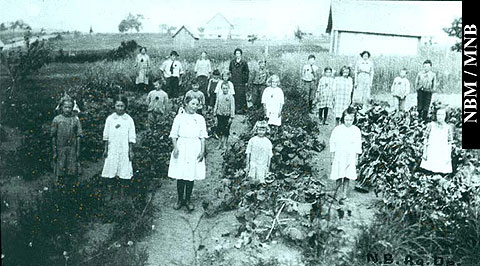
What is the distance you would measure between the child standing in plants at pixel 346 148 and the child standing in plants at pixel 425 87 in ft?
9.28

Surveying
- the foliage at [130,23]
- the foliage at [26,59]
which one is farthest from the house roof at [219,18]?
the foliage at [26,59]

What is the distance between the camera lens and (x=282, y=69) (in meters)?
8.35

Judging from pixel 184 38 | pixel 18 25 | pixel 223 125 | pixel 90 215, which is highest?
pixel 184 38

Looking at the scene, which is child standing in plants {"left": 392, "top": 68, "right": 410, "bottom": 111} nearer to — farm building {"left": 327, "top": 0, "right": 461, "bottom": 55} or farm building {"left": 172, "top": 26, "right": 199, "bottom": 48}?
farm building {"left": 327, "top": 0, "right": 461, "bottom": 55}

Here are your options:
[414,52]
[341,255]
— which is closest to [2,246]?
[341,255]

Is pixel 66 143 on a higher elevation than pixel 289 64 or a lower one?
lower

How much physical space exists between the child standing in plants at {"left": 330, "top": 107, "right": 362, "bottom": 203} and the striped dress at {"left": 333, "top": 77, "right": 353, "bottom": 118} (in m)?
1.93

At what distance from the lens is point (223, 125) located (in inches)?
255

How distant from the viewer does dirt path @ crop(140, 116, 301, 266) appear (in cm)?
418

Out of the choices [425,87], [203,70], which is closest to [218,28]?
[203,70]

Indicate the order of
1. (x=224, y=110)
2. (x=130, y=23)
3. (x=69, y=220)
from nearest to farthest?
1. (x=69, y=220)
2. (x=130, y=23)
3. (x=224, y=110)

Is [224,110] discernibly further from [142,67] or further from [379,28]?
[379,28]

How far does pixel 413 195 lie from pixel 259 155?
1815mm

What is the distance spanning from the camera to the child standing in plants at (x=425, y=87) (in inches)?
289
